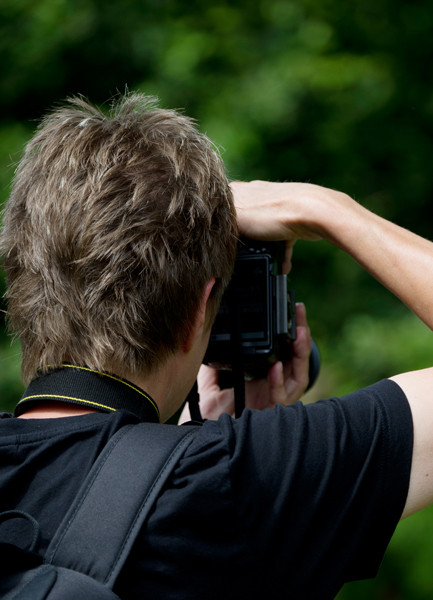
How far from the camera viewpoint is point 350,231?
3.82 feet

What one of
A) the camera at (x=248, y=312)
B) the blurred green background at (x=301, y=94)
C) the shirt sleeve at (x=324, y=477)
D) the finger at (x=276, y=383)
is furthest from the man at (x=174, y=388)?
the blurred green background at (x=301, y=94)

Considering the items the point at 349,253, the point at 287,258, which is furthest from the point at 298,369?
the point at 349,253

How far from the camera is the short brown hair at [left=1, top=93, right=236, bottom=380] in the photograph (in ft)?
3.16

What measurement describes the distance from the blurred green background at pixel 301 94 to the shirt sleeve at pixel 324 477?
228 centimetres

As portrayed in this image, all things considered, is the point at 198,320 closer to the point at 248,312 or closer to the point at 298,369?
the point at 248,312

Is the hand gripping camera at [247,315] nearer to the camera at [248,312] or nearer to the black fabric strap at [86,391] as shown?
the camera at [248,312]

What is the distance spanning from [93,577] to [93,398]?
23 centimetres

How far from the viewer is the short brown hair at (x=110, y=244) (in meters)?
0.96

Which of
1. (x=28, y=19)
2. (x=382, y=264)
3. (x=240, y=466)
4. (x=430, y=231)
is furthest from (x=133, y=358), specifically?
(x=430, y=231)

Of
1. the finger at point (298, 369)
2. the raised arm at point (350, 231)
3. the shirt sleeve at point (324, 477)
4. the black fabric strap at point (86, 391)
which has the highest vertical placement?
the raised arm at point (350, 231)

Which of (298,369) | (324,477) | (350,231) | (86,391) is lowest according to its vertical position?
(298,369)

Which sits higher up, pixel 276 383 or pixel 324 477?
pixel 324 477

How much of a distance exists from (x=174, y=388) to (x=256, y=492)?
26 cm

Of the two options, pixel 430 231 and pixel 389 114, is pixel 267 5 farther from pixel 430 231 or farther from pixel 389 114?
pixel 430 231
